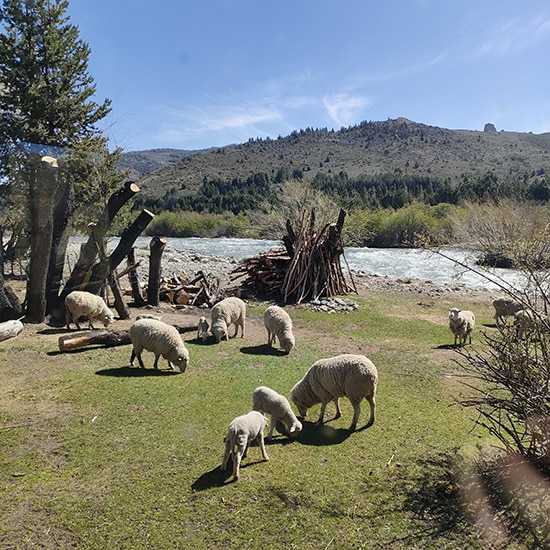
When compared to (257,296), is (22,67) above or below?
above

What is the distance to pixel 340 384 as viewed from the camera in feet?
20.4

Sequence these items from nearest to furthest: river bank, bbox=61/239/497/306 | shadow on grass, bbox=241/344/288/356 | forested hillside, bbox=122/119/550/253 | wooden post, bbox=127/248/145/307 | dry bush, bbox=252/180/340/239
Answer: shadow on grass, bbox=241/344/288/356 < wooden post, bbox=127/248/145/307 < river bank, bbox=61/239/497/306 < dry bush, bbox=252/180/340/239 < forested hillside, bbox=122/119/550/253

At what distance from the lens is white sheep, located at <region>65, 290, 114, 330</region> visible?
11.0 m

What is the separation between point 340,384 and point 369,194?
3111 inches

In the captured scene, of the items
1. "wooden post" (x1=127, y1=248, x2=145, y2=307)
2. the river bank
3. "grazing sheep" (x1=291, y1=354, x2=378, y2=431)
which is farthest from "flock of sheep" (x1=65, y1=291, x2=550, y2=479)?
the river bank

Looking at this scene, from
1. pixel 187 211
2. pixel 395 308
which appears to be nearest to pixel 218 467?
pixel 395 308

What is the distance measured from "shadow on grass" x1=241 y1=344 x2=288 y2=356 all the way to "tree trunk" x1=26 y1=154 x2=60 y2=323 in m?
5.81

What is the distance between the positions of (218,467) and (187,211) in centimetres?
7194

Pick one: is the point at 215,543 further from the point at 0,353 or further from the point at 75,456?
the point at 0,353

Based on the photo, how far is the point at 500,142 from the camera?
516ft

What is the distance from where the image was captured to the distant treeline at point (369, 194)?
51.0 m

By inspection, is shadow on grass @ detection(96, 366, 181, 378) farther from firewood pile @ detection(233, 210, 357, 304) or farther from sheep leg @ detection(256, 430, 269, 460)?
firewood pile @ detection(233, 210, 357, 304)

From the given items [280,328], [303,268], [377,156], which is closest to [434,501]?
[280,328]

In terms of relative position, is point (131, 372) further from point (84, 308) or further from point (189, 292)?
point (189, 292)
